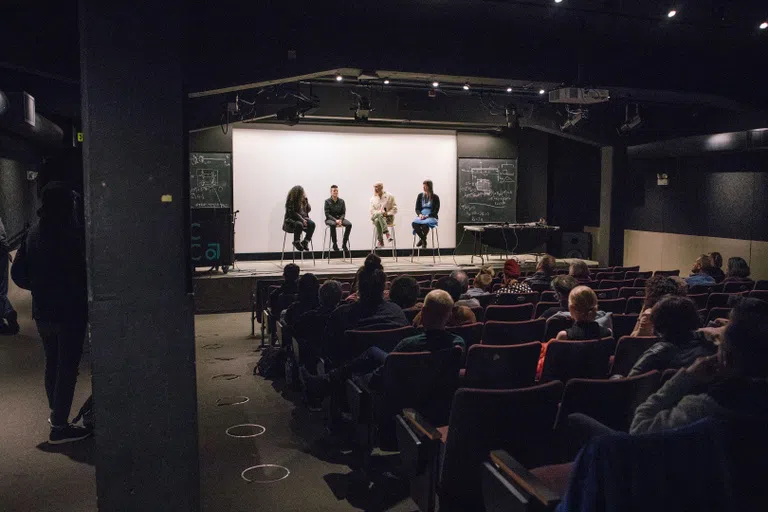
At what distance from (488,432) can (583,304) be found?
146cm

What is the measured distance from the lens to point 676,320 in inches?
115

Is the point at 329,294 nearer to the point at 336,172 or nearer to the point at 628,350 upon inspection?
the point at 628,350

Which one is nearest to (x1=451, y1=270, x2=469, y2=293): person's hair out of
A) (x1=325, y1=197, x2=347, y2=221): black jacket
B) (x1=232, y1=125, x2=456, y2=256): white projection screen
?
(x1=325, y1=197, x2=347, y2=221): black jacket

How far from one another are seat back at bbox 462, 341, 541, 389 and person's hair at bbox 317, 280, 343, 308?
5.14ft

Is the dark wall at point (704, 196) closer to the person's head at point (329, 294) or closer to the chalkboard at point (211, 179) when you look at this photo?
the chalkboard at point (211, 179)

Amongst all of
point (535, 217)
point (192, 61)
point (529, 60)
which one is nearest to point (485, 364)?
point (192, 61)

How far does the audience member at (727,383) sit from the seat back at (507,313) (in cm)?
289

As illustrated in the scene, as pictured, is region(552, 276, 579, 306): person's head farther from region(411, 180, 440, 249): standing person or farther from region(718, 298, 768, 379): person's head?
region(411, 180, 440, 249): standing person

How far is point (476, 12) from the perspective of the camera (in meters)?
7.27

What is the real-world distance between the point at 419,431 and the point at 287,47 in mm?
5277

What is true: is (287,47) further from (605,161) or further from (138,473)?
(605,161)

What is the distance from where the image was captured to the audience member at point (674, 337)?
289 cm

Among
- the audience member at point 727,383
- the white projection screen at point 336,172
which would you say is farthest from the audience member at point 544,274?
the white projection screen at point 336,172

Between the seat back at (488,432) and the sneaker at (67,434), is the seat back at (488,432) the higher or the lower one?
the higher one
